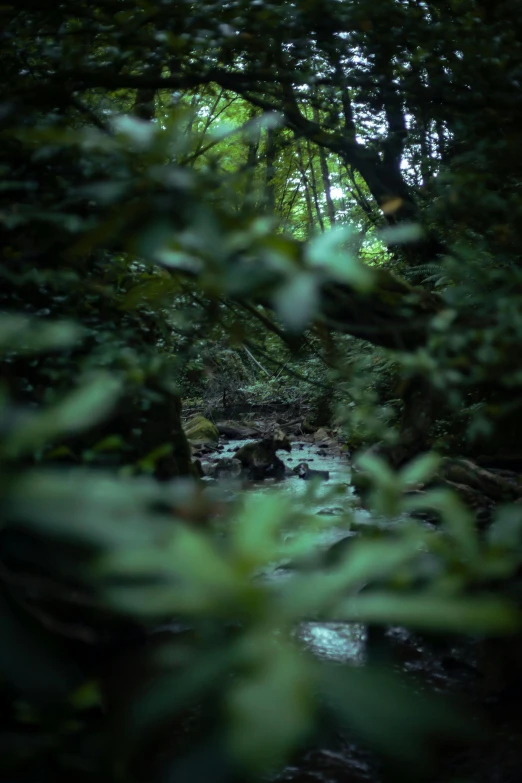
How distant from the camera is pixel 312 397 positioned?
1401 cm

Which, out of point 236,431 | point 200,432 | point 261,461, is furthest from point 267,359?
point 236,431

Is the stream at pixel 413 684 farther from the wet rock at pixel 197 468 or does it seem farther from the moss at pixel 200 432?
the moss at pixel 200 432

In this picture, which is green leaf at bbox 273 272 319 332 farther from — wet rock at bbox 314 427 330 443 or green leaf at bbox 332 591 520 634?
wet rock at bbox 314 427 330 443

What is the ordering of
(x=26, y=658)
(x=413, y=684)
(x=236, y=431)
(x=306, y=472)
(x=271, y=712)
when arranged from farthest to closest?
1. (x=236, y=431)
2. (x=306, y=472)
3. (x=413, y=684)
4. (x=26, y=658)
5. (x=271, y=712)

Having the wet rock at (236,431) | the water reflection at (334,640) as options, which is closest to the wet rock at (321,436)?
the wet rock at (236,431)

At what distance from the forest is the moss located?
7.71 metres

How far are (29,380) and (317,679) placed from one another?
174 cm

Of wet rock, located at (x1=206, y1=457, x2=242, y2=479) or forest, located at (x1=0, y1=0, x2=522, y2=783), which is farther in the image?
wet rock, located at (x1=206, y1=457, x2=242, y2=479)

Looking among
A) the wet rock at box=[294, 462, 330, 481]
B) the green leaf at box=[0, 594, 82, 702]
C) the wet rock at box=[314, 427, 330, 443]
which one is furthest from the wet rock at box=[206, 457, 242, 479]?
the green leaf at box=[0, 594, 82, 702]

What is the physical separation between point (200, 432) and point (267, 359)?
33.5 feet

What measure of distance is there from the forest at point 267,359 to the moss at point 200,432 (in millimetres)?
7709

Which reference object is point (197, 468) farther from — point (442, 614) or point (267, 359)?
point (442, 614)

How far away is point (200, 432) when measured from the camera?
42.4ft

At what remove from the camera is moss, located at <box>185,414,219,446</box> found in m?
12.6
